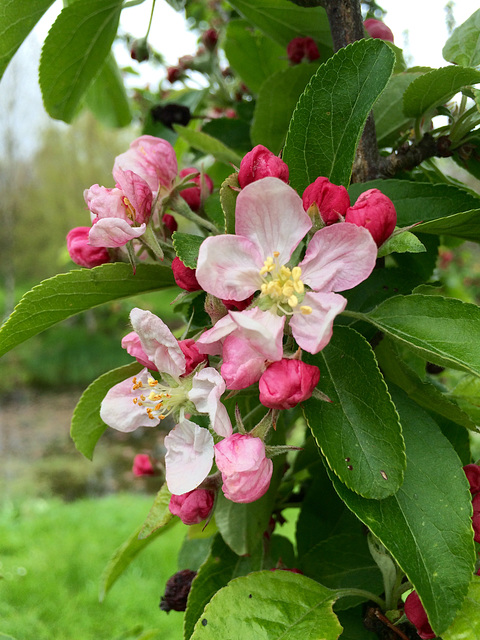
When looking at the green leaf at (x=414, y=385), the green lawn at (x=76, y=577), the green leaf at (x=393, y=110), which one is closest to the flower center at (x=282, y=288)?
the green leaf at (x=414, y=385)

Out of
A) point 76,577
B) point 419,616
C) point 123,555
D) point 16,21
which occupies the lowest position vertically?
point 76,577

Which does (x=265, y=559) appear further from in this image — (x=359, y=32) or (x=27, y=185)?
(x=27, y=185)

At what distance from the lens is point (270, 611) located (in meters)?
0.76

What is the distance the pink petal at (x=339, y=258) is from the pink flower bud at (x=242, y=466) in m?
0.19

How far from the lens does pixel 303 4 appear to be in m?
1.03

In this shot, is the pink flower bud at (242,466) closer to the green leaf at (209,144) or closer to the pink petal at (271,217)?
the pink petal at (271,217)

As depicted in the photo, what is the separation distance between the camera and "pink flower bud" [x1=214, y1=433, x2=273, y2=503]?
0.64 metres

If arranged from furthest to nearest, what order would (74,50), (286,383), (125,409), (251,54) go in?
1. (251,54)
2. (74,50)
3. (125,409)
4. (286,383)

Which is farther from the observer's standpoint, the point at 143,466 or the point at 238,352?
the point at 143,466

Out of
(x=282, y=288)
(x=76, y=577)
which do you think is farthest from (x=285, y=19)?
(x=76, y=577)

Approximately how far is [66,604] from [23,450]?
603 cm

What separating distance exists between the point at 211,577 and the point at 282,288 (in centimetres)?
56

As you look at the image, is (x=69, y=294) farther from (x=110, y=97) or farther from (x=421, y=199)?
(x=110, y=97)

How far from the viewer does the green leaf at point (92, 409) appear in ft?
2.99
